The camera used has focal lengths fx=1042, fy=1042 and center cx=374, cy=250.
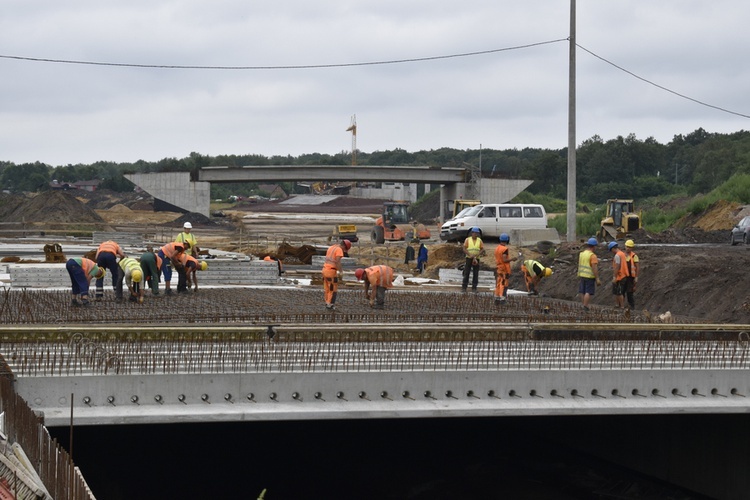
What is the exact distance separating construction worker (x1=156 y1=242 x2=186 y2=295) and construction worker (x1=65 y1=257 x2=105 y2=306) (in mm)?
2154

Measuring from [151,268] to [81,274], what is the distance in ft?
6.83

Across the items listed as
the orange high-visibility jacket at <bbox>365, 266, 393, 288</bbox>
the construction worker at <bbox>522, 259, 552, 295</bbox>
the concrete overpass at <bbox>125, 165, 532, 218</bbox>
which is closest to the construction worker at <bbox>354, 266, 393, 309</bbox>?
the orange high-visibility jacket at <bbox>365, 266, 393, 288</bbox>

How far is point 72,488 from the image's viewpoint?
7.43 m

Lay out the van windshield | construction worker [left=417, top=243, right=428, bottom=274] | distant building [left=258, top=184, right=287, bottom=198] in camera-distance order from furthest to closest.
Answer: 1. distant building [left=258, top=184, right=287, bottom=198]
2. the van windshield
3. construction worker [left=417, top=243, right=428, bottom=274]

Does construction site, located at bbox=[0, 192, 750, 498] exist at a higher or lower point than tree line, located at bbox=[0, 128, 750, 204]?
lower

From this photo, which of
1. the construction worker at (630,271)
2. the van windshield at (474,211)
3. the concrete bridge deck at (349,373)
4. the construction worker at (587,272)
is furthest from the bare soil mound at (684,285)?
the van windshield at (474,211)

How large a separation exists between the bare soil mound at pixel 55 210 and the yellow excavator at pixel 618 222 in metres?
32.0

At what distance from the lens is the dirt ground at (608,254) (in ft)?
69.4

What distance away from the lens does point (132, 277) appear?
17.6m

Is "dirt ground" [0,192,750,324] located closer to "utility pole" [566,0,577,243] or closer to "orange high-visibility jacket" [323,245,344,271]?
"utility pole" [566,0,577,243]

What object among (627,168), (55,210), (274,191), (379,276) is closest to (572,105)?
(379,276)

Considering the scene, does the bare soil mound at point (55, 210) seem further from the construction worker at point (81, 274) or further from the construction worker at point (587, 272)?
the construction worker at point (587, 272)

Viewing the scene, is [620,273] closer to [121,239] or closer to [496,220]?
[496,220]

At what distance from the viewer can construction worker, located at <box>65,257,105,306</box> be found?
16766mm
